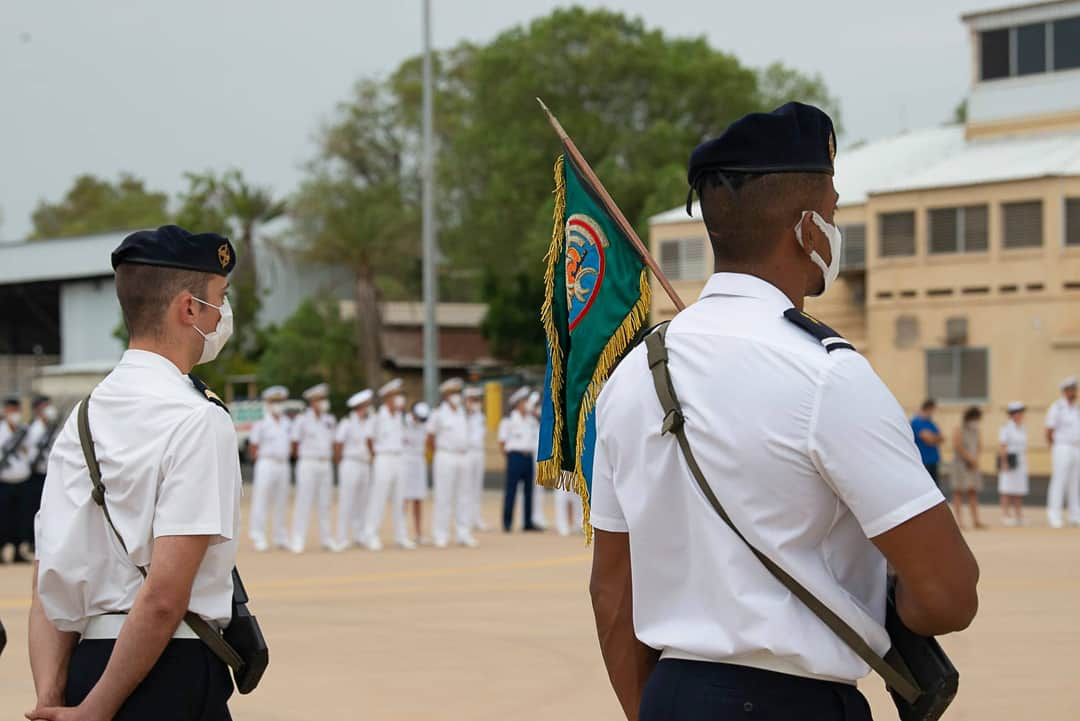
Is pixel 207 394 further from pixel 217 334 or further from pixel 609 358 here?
pixel 609 358

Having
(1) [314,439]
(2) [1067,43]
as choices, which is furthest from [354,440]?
(2) [1067,43]

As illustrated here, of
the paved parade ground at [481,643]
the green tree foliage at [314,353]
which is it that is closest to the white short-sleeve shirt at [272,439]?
the paved parade ground at [481,643]

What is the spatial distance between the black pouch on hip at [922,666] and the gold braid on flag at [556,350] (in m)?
2.31

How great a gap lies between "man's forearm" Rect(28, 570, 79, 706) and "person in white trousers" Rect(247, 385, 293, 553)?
52.7 feet

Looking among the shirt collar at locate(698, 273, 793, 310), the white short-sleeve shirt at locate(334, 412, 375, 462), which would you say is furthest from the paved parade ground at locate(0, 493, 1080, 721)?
the shirt collar at locate(698, 273, 793, 310)

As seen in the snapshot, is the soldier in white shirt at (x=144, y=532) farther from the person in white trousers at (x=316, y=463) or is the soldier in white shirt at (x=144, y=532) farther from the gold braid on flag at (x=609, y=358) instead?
the person in white trousers at (x=316, y=463)

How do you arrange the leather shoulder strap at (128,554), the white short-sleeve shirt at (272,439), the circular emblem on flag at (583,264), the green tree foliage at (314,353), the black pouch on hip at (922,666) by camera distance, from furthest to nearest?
the green tree foliage at (314,353), the white short-sleeve shirt at (272,439), the circular emblem on flag at (583,264), the leather shoulder strap at (128,554), the black pouch on hip at (922,666)

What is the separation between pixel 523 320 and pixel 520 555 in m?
27.6

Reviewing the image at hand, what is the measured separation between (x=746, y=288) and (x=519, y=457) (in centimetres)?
1904

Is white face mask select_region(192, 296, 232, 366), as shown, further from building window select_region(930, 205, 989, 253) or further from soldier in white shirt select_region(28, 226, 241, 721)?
building window select_region(930, 205, 989, 253)

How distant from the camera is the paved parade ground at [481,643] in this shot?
25.4ft

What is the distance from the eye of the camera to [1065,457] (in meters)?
20.5

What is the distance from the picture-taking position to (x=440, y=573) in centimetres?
1558

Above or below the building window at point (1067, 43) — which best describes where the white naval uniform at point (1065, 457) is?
below
